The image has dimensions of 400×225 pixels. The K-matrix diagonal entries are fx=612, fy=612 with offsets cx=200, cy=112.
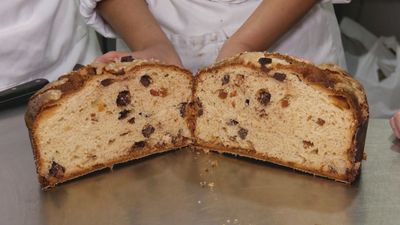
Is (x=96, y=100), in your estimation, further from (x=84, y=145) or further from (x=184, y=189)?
(x=184, y=189)

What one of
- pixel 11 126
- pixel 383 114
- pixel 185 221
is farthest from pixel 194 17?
pixel 383 114

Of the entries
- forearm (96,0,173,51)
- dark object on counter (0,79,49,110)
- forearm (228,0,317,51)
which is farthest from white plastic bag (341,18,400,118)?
dark object on counter (0,79,49,110)

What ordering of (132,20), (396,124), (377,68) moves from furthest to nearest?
(377,68) < (132,20) < (396,124)

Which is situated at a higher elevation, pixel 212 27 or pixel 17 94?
pixel 212 27

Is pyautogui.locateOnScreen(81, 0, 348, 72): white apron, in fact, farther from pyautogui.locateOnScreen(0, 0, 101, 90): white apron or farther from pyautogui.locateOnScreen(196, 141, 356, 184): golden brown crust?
pyautogui.locateOnScreen(196, 141, 356, 184): golden brown crust

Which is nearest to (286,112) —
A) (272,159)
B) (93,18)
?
(272,159)

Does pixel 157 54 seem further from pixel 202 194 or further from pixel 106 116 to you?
pixel 202 194
